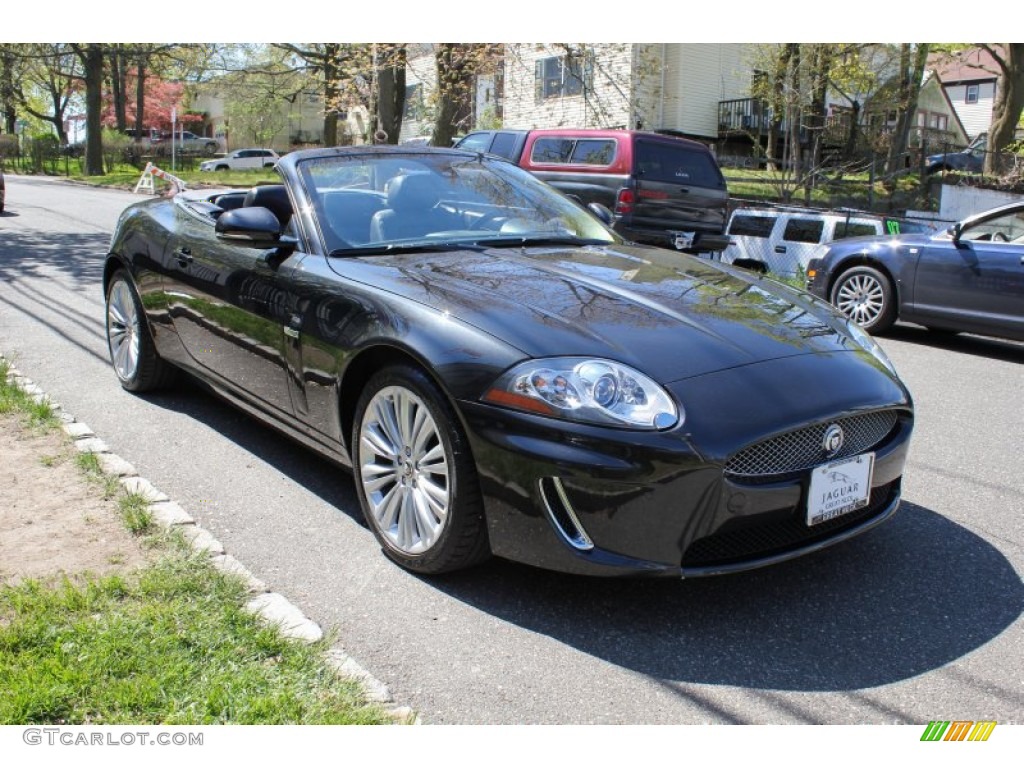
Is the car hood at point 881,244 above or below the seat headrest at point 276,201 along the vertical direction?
below

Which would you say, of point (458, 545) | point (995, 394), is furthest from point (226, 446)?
point (995, 394)

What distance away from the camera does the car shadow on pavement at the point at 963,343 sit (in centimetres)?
842

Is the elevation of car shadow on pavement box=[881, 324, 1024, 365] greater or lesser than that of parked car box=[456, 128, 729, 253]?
lesser

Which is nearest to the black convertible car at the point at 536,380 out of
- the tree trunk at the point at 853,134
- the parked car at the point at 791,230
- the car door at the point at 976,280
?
the car door at the point at 976,280

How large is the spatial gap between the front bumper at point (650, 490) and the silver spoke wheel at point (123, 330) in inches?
134

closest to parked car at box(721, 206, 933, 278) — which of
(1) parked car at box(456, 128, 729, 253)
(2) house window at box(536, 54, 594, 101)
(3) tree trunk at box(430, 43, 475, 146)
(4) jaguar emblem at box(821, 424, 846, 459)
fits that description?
(1) parked car at box(456, 128, 729, 253)

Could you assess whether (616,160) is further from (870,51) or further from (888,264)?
(870,51)

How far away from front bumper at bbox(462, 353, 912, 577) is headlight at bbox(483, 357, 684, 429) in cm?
4

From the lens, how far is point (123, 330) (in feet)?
19.2

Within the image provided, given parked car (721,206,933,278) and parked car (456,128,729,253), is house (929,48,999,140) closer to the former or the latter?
parked car (721,206,933,278)

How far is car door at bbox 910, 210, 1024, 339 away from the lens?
807cm

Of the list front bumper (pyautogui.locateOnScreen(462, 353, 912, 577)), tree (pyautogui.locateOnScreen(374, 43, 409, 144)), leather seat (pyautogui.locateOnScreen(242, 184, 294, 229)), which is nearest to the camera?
front bumper (pyautogui.locateOnScreen(462, 353, 912, 577))

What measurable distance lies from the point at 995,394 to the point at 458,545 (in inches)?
194
